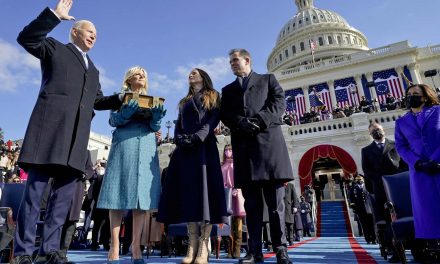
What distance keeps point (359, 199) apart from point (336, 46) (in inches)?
1883

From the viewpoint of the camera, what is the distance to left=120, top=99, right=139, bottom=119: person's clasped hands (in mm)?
2711

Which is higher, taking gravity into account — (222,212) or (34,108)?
(34,108)

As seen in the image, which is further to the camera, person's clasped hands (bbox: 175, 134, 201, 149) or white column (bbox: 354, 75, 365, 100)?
white column (bbox: 354, 75, 365, 100)

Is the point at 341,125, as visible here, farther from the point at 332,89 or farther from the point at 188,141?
the point at 188,141

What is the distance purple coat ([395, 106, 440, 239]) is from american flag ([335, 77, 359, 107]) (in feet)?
94.9

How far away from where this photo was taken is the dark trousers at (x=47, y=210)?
7.13 feet

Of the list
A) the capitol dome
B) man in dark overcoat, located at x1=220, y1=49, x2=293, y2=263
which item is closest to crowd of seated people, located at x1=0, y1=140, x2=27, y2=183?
man in dark overcoat, located at x1=220, y1=49, x2=293, y2=263

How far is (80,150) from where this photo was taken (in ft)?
8.29

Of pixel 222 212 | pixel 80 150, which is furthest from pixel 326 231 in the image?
pixel 80 150

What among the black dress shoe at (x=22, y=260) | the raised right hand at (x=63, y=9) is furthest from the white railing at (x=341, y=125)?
the black dress shoe at (x=22, y=260)

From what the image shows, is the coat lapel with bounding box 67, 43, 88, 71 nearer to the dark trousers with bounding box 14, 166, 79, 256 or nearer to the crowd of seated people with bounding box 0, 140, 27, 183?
the dark trousers with bounding box 14, 166, 79, 256

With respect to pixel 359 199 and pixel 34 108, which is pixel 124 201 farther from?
pixel 359 199

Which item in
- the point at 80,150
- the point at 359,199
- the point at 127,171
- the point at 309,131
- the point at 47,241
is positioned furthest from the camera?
the point at 309,131

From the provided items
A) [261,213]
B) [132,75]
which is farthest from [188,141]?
[261,213]
